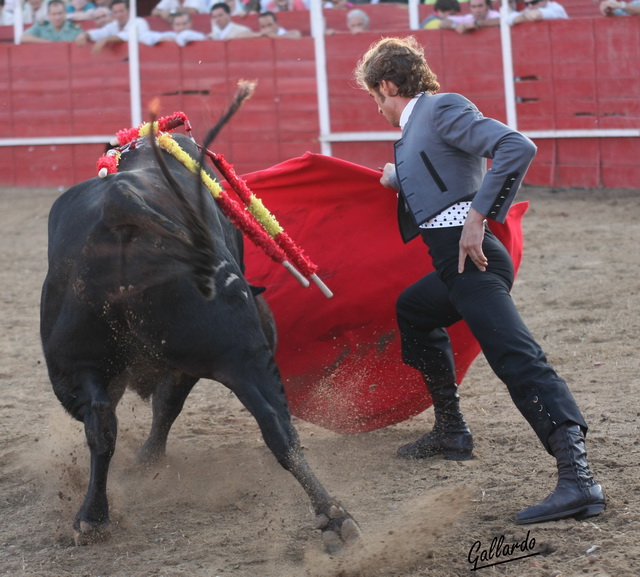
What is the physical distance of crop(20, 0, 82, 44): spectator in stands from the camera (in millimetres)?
9961

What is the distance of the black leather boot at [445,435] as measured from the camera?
128 inches

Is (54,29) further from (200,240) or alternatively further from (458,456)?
(200,240)

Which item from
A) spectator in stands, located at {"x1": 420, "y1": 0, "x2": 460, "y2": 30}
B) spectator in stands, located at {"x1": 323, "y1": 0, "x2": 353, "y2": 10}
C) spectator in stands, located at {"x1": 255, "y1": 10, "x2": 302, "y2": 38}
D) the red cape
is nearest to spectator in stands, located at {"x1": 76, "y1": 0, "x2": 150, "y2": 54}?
spectator in stands, located at {"x1": 255, "y1": 10, "x2": 302, "y2": 38}

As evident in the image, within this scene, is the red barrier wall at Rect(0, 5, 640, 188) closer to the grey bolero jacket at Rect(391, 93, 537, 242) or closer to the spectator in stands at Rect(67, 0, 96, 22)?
the spectator in stands at Rect(67, 0, 96, 22)

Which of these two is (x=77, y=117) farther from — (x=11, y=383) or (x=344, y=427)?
(x=344, y=427)

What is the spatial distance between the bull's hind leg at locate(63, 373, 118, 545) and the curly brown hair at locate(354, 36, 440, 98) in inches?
45.3

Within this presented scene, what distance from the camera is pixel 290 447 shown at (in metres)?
2.57

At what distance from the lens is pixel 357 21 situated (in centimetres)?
902

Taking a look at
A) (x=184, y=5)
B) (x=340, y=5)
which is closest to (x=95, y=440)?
(x=340, y=5)

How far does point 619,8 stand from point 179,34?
3971mm

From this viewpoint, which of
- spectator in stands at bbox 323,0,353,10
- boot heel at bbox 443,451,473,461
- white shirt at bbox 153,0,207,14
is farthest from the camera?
white shirt at bbox 153,0,207,14

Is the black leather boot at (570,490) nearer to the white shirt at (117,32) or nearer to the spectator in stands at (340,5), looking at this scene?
the spectator in stands at (340,5)

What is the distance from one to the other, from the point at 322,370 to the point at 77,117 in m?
6.89

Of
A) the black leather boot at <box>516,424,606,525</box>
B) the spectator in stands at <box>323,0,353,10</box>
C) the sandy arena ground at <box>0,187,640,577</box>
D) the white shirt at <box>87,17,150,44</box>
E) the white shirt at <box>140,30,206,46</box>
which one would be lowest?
the sandy arena ground at <box>0,187,640,577</box>
